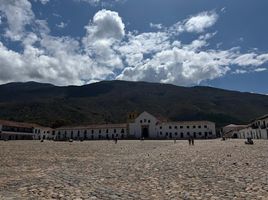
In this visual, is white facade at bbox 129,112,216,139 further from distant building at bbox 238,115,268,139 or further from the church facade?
distant building at bbox 238,115,268,139

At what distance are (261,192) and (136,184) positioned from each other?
3.75 meters

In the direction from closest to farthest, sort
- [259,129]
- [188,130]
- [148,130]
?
[259,129]
[188,130]
[148,130]

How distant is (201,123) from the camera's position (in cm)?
9225

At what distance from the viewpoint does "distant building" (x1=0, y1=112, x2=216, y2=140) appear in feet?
303

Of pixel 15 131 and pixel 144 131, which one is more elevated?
pixel 15 131

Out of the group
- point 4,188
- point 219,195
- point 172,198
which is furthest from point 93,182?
point 219,195

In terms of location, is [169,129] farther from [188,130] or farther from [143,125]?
[143,125]

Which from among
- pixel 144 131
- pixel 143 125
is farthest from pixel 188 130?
pixel 143 125

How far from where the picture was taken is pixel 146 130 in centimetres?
9681

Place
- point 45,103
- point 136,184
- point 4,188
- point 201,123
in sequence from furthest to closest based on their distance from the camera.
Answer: point 45,103, point 201,123, point 136,184, point 4,188

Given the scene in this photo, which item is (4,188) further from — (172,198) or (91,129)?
(91,129)

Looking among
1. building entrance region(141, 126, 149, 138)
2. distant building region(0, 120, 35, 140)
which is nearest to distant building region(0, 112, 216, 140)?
building entrance region(141, 126, 149, 138)

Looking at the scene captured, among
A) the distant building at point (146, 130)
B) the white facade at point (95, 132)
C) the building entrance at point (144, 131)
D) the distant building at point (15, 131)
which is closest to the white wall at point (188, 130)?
the distant building at point (146, 130)

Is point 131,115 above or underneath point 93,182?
above
